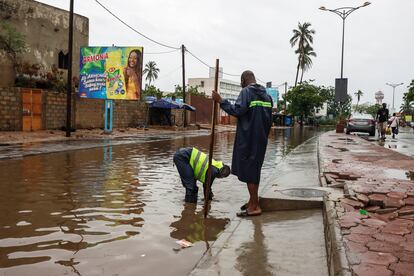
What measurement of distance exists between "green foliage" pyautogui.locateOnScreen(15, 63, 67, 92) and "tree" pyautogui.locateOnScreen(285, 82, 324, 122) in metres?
38.4

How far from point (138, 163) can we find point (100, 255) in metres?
7.32

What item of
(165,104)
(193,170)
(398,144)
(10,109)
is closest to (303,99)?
(165,104)

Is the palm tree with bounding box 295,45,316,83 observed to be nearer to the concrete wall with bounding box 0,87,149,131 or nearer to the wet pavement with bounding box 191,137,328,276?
the concrete wall with bounding box 0,87,149,131

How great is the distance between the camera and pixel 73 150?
1457cm

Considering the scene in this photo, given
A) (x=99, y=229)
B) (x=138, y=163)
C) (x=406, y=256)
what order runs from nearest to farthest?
(x=406, y=256)
(x=99, y=229)
(x=138, y=163)

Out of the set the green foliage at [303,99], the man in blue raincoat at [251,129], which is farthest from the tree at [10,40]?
the green foliage at [303,99]

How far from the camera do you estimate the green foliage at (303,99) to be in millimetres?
58384

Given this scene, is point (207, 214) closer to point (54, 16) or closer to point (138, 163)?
point (138, 163)

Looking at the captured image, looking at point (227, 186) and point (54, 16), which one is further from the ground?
point (54, 16)

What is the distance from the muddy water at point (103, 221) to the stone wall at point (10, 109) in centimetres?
1227

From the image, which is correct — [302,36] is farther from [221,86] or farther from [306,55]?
[221,86]

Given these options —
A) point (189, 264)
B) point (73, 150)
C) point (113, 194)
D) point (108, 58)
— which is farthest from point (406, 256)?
point (108, 58)

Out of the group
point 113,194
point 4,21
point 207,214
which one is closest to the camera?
point 207,214

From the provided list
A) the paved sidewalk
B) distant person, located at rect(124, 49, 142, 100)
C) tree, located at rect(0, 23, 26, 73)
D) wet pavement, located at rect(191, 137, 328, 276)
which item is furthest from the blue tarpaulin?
wet pavement, located at rect(191, 137, 328, 276)
